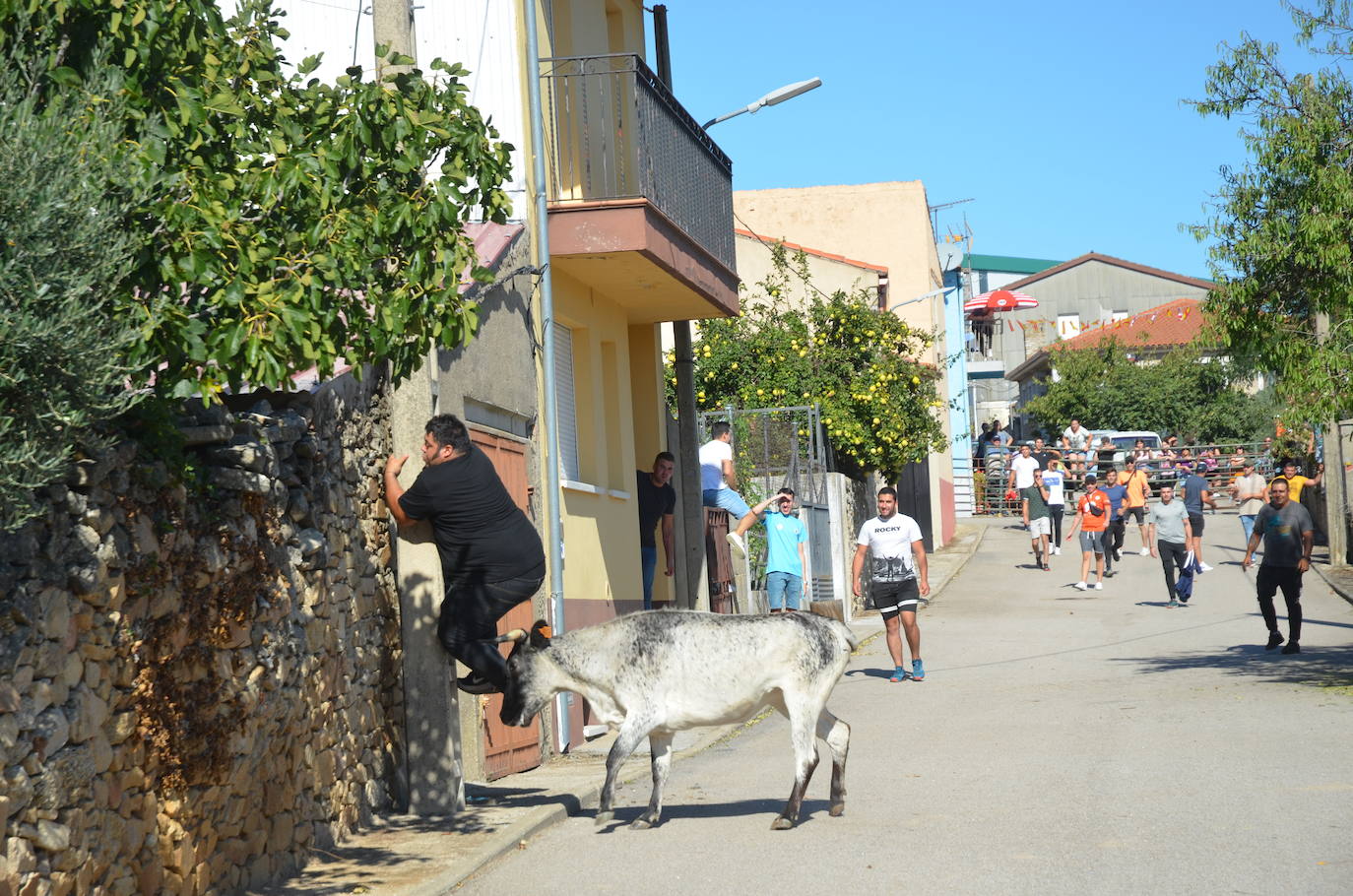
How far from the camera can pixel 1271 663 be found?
17.5m

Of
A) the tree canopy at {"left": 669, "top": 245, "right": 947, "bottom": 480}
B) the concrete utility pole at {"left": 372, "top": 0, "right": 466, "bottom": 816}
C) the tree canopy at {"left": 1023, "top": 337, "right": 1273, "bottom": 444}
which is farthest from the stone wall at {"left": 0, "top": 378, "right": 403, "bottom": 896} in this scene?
the tree canopy at {"left": 1023, "top": 337, "right": 1273, "bottom": 444}

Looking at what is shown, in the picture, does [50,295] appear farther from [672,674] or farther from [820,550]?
[820,550]

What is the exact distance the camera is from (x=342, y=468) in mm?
9352

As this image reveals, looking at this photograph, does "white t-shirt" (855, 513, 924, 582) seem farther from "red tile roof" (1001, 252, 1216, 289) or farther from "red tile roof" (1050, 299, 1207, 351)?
"red tile roof" (1001, 252, 1216, 289)

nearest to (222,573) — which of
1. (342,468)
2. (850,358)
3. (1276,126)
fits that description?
(342,468)

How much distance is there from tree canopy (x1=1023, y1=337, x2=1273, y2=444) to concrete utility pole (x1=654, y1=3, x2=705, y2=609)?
153 ft

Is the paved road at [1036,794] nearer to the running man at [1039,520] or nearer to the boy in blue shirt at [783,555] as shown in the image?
the boy in blue shirt at [783,555]

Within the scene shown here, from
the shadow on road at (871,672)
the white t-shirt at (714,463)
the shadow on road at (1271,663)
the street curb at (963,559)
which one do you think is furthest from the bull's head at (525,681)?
the street curb at (963,559)

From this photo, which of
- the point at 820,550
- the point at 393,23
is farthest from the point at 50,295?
the point at 820,550

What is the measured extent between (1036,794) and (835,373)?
70.5 feet

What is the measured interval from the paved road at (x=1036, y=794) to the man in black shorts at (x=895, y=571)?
46 centimetres

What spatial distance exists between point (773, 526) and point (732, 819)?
1027 cm

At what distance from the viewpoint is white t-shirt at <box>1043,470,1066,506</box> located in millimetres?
33000

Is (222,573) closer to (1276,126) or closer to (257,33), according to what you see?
(257,33)
